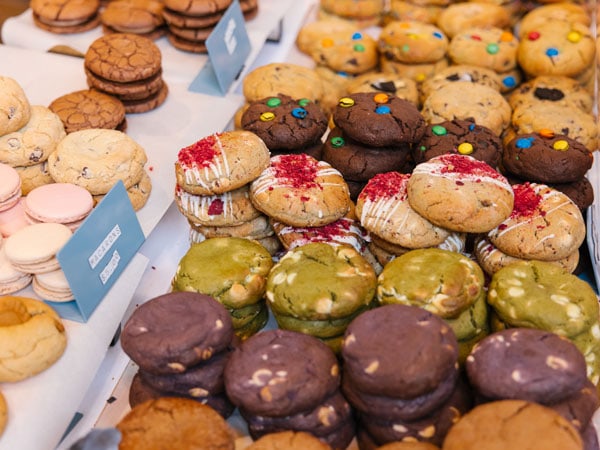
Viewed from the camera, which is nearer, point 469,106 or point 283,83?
point 469,106

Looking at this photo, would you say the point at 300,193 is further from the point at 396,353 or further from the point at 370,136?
the point at 396,353

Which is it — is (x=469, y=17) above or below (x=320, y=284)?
below

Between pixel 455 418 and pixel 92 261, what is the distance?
1.24 metres

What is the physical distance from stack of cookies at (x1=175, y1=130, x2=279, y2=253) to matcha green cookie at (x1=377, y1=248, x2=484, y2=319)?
0.65 metres

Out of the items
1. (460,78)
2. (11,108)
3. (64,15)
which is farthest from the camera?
(64,15)

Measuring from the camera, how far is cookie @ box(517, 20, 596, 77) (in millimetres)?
3465

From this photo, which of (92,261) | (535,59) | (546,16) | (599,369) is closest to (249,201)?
(92,261)

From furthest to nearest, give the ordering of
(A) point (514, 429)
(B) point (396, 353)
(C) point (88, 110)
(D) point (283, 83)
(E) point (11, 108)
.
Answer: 1. (D) point (283, 83)
2. (C) point (88, 110)
3. (E) point (11, 108)
4. (B) point (396, 353)
5. (A) point (514, 429)

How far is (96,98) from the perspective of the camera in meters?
3.04

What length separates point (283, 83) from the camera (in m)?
3.21

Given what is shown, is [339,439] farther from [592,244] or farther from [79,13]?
[79,13]

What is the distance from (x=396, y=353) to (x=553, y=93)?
216 centimetres

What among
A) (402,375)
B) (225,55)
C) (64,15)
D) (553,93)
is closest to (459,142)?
(553,93)

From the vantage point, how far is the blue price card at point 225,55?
3348 mm
